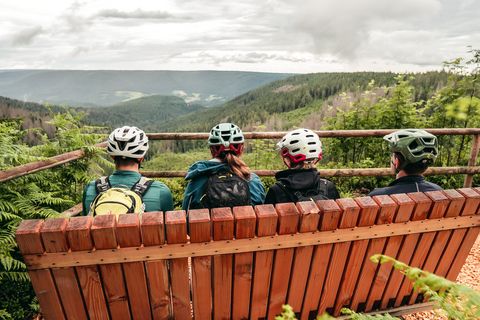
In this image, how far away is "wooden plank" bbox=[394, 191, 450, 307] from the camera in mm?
2537

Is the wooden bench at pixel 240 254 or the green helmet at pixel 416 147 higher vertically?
the green helmet at pixel 416 147

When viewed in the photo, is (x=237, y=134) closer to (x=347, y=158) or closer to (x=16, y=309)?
(x=16, y=309)

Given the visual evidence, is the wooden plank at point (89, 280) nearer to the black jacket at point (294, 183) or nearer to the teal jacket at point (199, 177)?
the teal jacket at point (199, 177)

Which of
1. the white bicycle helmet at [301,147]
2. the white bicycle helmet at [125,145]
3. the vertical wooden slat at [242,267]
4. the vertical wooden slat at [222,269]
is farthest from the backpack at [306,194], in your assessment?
the white bicycle helmet at [125,145]

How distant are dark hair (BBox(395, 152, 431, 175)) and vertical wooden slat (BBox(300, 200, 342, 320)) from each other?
1153mm

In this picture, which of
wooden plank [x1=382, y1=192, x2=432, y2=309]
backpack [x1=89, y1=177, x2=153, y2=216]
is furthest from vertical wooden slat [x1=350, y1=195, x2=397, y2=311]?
backpack [x1=89, y1=177, x2=153, y2=216]

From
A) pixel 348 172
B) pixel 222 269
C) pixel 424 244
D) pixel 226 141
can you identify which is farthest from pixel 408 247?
pixel 348 172

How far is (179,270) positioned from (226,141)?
4.52ft

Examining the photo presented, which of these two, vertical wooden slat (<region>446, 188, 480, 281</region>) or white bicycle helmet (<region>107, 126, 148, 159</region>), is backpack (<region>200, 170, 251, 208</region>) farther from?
vertical wooden slat (<region>446, 188, 480, 281</region>)

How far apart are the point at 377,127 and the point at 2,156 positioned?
24.6 ft

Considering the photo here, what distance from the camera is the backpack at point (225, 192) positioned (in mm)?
2754

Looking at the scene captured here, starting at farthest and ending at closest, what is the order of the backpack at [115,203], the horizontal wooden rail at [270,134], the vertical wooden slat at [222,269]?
the horizontal wooden rail at [270,134] → the backpack at [115,203] → the vertical wooden slat at [222,269]

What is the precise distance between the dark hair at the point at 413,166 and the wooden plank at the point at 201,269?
6.79 feet

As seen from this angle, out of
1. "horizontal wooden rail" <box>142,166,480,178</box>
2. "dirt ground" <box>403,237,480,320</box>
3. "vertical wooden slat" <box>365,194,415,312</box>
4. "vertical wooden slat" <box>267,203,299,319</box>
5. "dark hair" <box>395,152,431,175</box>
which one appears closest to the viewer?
"vertical wooden slat" <box>267,203,299,319</box>
